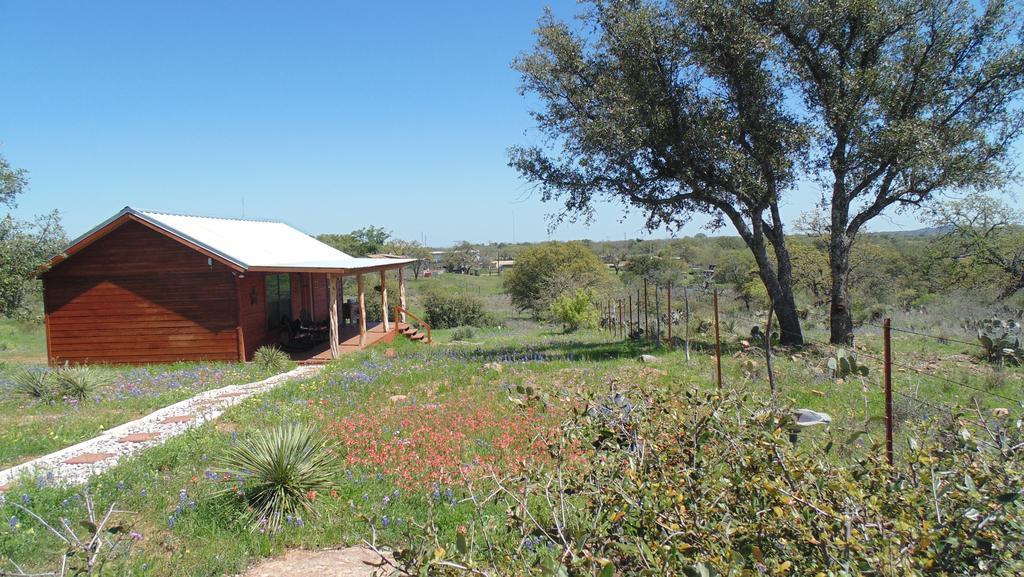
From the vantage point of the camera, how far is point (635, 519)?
2895 mm

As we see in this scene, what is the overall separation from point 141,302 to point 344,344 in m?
5.68

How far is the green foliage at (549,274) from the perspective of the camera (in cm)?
4019

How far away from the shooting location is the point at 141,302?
16172 mm

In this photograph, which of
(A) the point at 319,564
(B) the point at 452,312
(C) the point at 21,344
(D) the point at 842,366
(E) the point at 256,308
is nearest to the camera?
(A) the point at 319,564

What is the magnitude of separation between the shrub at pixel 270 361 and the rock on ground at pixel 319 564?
10.6 m

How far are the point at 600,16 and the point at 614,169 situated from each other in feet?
12.2

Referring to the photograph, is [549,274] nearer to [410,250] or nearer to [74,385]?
[74,385]

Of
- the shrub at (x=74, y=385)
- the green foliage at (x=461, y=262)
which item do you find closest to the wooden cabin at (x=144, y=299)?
the shrub at (x=74, y=385)

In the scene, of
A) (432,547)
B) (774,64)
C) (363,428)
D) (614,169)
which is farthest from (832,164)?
(432,547)

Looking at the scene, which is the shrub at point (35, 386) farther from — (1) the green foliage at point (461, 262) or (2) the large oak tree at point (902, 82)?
(1) the green foliage at point (461, 262)

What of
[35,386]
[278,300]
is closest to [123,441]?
[35,386]

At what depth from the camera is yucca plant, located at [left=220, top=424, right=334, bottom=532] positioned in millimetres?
5402

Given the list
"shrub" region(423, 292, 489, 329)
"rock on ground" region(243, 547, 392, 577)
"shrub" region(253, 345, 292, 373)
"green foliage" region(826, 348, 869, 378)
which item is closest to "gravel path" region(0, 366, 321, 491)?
"rock on ground" region(243, 547, 392, 577)

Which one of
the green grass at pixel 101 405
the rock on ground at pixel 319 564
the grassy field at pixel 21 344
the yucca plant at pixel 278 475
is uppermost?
the yucca plant at pixel 278 475
